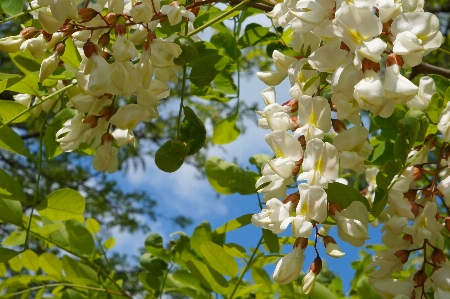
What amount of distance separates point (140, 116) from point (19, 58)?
22cm

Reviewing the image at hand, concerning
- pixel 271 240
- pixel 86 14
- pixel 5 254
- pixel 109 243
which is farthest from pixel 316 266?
pixel 109 243

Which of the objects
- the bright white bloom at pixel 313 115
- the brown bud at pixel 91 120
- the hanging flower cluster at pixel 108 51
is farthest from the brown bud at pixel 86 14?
the bright white bloom at pixel 313 115

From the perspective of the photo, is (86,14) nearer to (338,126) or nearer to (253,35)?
(338,126)

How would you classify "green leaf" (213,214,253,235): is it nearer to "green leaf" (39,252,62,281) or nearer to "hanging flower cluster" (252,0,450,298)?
"hanging flower cluster" (252,0,450,298)

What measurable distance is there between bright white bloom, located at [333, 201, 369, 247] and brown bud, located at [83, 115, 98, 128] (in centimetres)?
34

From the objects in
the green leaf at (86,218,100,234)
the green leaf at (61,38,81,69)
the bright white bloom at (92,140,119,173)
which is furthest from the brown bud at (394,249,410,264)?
the green leaf at (86,218,100,234)

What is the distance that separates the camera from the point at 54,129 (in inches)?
36.9

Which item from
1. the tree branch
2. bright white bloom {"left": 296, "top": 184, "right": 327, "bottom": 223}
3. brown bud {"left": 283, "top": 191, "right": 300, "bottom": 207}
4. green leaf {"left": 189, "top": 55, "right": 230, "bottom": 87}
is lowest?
the tree branch

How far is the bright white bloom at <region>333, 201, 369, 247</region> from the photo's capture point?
1.88ft

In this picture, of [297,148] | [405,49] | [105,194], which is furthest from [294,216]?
[105,194]

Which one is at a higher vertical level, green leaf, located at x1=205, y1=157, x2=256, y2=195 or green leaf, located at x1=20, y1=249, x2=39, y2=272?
green leaf, located at x1=205, y1=157, x2=256, y2=195

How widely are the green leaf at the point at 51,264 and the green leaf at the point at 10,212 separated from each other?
0.55 ft

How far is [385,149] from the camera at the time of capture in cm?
83

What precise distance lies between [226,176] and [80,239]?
14.1 inches
